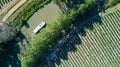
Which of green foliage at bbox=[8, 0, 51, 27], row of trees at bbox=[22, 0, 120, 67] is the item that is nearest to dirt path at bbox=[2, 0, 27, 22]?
green foliage at bbox=[8, 0, 51, 27]

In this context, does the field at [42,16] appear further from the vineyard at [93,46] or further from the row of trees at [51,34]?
the vineyard at [93,46]

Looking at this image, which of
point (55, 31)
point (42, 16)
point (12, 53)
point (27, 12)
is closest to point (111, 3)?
point (55, 31)

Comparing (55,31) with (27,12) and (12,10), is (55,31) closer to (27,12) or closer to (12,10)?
(27,12)

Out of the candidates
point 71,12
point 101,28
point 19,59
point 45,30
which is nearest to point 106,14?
point 101,28

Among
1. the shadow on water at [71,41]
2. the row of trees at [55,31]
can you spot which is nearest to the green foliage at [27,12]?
the row of trees at [55,31]

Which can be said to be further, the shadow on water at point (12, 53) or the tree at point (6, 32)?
the shadow on water at point (12, 53)

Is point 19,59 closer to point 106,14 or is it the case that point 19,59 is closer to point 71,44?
point 71,44
